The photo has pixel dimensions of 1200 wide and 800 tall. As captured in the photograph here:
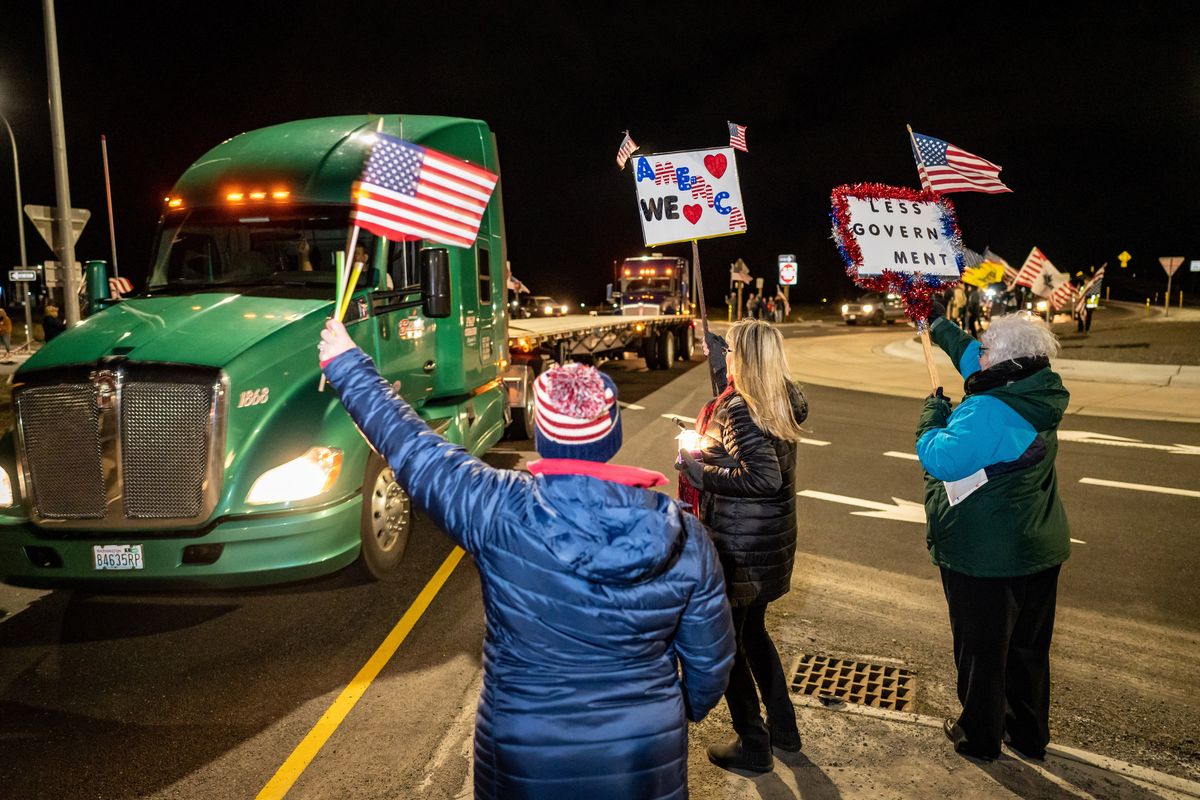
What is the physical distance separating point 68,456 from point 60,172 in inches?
371

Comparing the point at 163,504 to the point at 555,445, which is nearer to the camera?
the point at 555,445

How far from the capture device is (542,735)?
6.49 ft

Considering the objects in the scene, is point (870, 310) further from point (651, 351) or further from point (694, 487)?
point (694, 487)

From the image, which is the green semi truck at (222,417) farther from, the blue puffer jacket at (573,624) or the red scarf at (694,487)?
the blue puffer jacket at (573,624)

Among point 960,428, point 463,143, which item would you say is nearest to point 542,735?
point 960,428

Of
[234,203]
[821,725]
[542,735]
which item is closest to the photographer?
[542,735]

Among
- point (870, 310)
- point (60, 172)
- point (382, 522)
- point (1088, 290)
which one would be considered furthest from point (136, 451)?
point (870, 310)

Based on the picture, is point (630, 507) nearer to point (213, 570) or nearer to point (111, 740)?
point (111, 740)

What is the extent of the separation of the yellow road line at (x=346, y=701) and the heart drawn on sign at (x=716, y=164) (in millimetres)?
3550

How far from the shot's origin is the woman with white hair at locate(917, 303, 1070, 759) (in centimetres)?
336

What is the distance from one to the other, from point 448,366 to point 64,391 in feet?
10.7

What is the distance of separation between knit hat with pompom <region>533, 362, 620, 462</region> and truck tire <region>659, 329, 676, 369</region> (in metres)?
19.8

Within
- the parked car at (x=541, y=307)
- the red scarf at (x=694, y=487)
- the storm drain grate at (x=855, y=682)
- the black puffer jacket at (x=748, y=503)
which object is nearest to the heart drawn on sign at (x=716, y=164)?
the red scarf at (x=694, y=487)

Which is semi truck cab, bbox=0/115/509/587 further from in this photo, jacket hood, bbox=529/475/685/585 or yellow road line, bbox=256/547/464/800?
jacket hood, bbox=529/475/685/585
